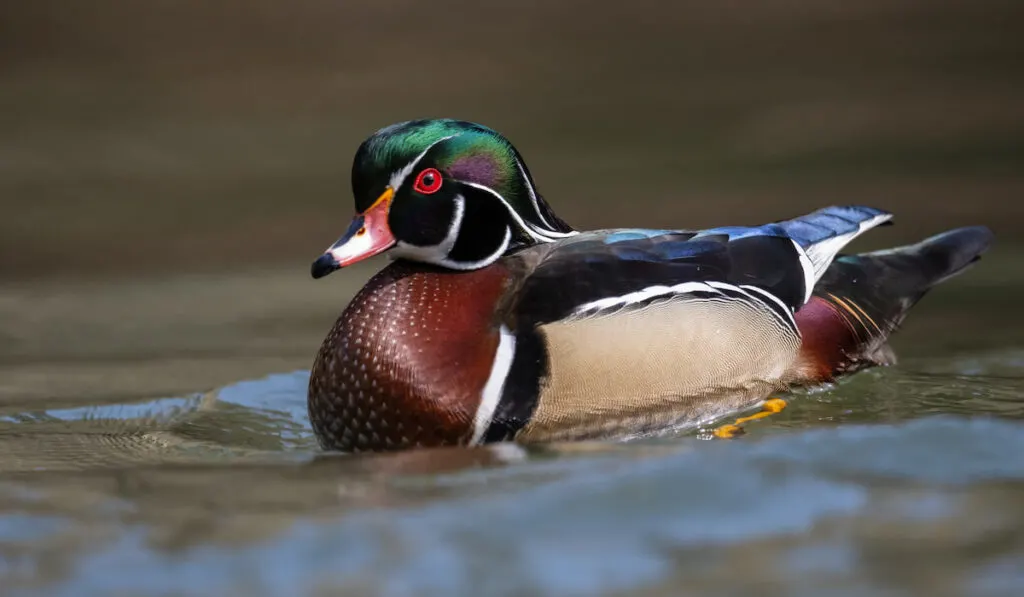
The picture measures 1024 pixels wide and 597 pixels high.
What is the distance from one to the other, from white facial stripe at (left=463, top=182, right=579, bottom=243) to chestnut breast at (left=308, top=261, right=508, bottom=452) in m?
0.16

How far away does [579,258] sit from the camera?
3.79 meters

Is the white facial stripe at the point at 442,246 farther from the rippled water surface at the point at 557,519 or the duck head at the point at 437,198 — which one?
the rippled water surface at the point at 557,519

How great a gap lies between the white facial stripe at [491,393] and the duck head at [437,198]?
36 cm

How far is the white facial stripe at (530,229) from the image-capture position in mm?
3889

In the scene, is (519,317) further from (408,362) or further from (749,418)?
(749,418)

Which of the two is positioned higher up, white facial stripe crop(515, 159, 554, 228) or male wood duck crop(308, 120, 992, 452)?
white facial stripe crop(515, 159, 554, 228)

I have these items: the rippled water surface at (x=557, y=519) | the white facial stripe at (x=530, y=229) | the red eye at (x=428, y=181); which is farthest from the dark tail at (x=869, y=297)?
the red eye at (x=428, y=181)

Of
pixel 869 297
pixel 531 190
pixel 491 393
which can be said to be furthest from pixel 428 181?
pixel 869 297

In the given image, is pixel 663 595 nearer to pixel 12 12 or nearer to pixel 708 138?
pixel 708 138

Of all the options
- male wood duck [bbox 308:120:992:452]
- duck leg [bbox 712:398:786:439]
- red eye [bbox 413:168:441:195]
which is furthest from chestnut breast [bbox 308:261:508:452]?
duck leg [bbox 712:398:786:439]

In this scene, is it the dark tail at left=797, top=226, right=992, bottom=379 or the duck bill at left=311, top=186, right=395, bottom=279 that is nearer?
the duck bill at left=311, top=186, right=395, bottom=279

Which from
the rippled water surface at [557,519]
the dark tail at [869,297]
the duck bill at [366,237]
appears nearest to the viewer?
the rippled water surface at [557,519]

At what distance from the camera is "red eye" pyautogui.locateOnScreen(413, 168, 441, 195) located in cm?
380

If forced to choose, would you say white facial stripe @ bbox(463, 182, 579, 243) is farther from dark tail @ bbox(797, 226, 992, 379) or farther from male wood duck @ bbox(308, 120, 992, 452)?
dark tail @ bbox(797, 226, 992, 379)
